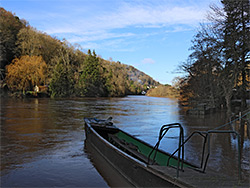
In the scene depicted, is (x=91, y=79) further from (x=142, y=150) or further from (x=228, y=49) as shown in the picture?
(x=142, y=150)

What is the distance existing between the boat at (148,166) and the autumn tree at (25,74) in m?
36.9

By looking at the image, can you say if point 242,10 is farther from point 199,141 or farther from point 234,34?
point 199,141

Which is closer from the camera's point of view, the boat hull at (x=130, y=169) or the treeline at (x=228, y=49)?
the boat hull at (x=130, y=169)

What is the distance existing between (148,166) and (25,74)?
135 ft

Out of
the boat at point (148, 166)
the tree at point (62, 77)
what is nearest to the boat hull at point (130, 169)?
the boat at point (148, 166)

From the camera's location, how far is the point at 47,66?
47.4 m

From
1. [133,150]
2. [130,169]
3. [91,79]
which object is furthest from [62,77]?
[130,169]

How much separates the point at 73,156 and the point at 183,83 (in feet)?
60.7

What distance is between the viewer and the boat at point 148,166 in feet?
11.2

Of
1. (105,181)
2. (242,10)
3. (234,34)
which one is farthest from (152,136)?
(242,10)

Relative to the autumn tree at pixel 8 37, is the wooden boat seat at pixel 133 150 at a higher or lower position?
lower

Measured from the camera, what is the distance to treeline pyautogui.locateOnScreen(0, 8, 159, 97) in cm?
4144

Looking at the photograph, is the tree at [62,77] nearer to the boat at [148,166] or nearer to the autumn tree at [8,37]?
the autumn tree at [8,37]

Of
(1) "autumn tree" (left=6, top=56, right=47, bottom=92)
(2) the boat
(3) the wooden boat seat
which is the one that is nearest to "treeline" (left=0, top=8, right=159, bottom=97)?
(1) "autumn tree" (left=6, top=56, right=47, bottom=92)
